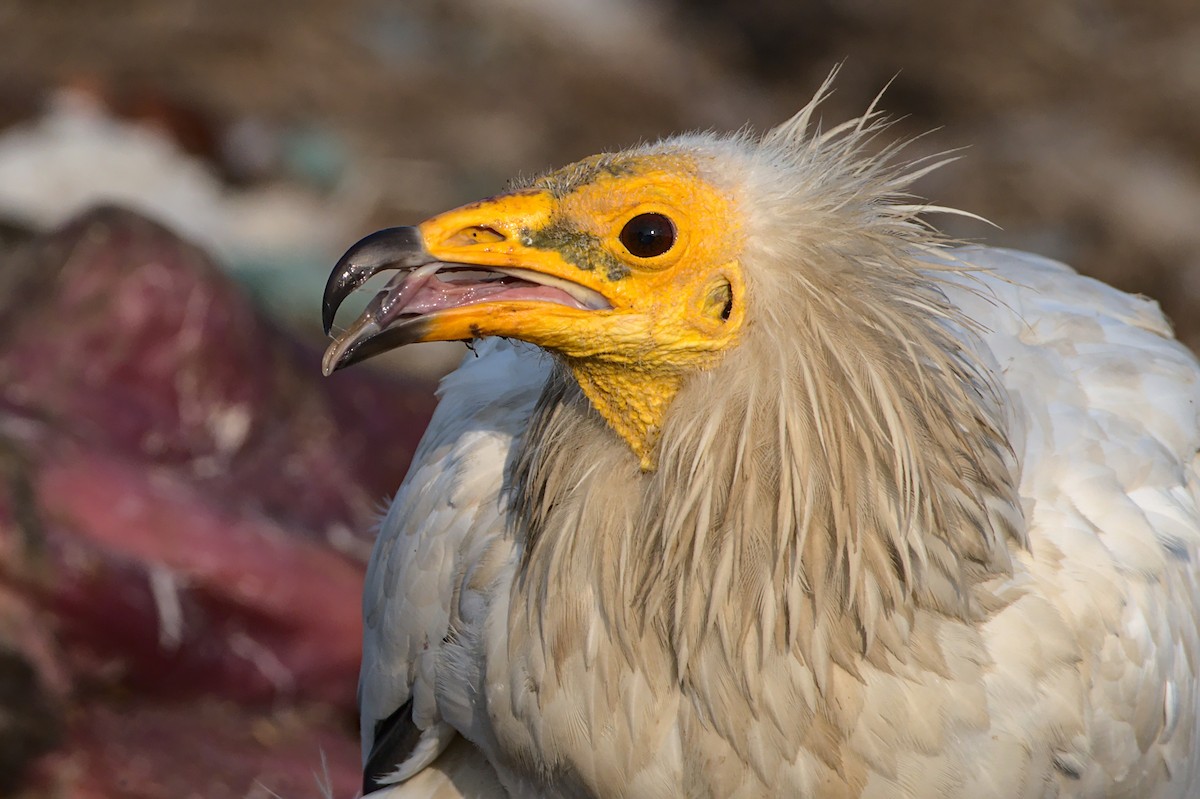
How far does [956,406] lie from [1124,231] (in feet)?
21.9

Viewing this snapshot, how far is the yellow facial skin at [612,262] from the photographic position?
8.55 feet

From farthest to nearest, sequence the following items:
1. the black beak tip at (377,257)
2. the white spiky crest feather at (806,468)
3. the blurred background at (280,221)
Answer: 1. the blurred background at (280,221)
2. the white spiky crest feather at (806,468)
3. the black beak tip at (377,257)

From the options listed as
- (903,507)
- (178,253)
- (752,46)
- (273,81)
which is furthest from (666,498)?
(752,46)

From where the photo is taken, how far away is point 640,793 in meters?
2.87

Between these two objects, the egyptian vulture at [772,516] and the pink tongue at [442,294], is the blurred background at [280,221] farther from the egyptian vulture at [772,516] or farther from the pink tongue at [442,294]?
the pink tongue at [442,294]

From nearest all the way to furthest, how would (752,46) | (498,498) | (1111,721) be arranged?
(1111,721)
(498,498)
(752,46)

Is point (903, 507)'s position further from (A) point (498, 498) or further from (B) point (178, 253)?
(B) point (178, 253)

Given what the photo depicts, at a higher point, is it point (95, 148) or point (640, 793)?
point (95, 148)

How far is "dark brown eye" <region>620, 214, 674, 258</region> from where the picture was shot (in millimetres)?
2641

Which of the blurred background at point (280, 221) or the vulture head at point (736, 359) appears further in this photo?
the blurred background at point (280, 221)

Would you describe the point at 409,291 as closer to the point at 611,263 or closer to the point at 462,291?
the point at 462,291

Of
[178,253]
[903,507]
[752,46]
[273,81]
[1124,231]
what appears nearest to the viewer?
[903,507]

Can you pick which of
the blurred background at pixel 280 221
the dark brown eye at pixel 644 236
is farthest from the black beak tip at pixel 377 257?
the blurred background at pixel 280 221

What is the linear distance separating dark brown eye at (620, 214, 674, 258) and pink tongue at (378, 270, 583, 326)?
139 millimetres
